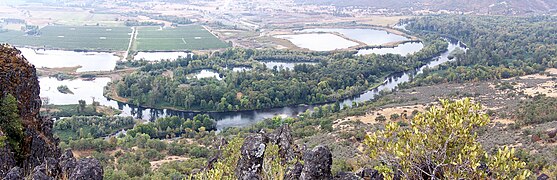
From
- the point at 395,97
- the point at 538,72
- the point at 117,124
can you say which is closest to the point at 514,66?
the point at 538,72

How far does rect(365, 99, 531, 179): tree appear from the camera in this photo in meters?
8.84

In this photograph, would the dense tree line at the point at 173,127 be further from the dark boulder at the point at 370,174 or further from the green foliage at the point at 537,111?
the dark boulder at the point at 370,174

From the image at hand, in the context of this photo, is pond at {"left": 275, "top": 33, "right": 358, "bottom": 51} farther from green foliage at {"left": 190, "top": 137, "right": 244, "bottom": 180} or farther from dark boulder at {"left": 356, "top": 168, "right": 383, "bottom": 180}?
dark boulder at {"left": 356, "top": 168, "right": 383, "bottom": 180}

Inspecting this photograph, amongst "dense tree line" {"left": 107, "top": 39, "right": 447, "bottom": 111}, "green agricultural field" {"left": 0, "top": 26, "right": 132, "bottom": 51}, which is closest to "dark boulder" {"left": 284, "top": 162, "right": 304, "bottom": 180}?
"dense tree line" {"left": 107, "top": 39, "right": 447, "bottom": 111}

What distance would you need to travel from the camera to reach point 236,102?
73.9m

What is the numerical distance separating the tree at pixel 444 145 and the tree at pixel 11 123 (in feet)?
50.9

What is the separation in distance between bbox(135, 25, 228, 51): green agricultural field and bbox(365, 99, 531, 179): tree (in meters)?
116

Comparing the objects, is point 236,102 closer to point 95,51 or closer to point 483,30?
point 95,51

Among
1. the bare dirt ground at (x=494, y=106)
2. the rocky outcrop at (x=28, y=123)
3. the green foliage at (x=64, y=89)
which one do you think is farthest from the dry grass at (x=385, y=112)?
the green foliage at (x=64, y=89)

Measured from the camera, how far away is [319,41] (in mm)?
138250

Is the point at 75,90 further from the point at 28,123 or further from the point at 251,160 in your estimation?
the point at 251,160

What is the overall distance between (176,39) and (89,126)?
79190 millimetres

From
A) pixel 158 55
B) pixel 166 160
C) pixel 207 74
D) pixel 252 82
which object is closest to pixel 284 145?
pixel 166 160

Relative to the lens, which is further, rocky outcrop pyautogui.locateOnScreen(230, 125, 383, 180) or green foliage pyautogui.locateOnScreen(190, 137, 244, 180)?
green foliage pyautogui.locateOnScreen(190, 137, 244, 180)
